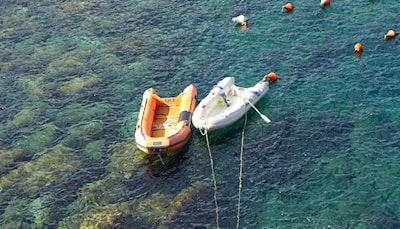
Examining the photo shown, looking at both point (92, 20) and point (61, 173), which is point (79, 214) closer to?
point (61, 173)

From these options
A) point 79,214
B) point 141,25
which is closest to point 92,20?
point 141,25

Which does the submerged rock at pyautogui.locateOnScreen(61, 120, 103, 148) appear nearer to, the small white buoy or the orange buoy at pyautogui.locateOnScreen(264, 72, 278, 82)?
the orange buoy at pyautogui.locateOnScreen(264, 72, 278, 82)

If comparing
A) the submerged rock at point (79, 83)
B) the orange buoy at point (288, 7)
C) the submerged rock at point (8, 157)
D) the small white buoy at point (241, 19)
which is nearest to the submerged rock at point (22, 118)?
the submerged rock at point (8, 157)

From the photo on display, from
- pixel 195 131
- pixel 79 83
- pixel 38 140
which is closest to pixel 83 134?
pixel 38 140

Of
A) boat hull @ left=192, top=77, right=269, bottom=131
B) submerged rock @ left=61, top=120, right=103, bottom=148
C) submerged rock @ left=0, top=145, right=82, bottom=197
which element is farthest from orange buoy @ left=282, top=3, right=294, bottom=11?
submerged rock @ left=0, top=145, right=82, bottom=197

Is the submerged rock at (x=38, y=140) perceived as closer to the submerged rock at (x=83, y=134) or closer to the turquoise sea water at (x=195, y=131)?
the turquoise sea water at (x=195, y=131)

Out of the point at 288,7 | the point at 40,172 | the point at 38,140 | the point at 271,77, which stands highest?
the point at 288,7

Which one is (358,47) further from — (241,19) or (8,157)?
(8,157)
